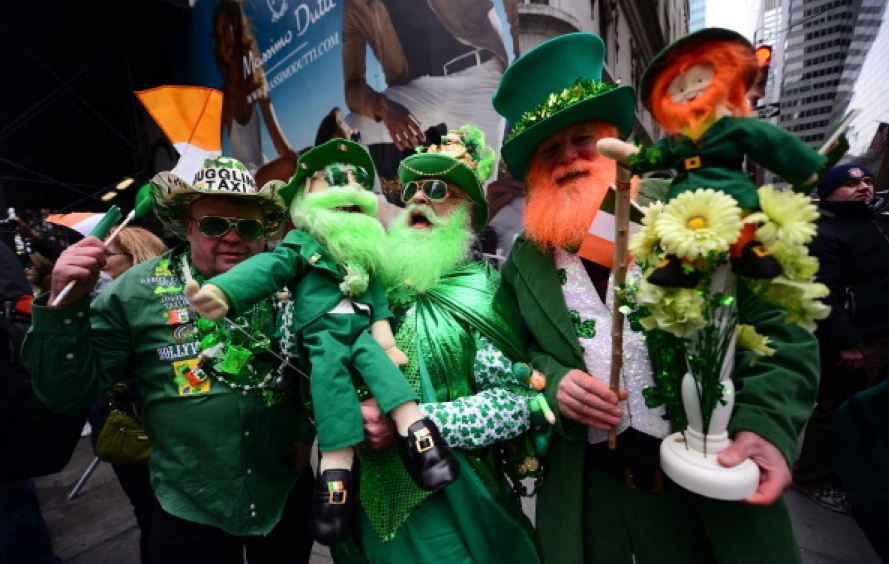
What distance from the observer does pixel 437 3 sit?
200 inches

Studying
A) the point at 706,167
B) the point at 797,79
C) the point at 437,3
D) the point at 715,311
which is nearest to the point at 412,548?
the point at 715,311

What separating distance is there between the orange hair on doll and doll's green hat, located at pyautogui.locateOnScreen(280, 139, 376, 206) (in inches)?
49.2

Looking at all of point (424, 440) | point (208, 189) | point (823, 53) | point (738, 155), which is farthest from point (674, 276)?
point (823, 53)

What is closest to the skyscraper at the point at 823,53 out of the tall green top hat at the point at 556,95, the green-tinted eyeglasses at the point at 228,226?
the tall green top hat at the point at 556,95

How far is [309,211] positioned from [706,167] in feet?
4.40

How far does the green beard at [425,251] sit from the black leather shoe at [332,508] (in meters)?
0.71

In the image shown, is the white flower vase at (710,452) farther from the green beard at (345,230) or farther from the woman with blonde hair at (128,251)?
the woman with blonde hair at (128,251)

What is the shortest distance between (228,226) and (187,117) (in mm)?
484

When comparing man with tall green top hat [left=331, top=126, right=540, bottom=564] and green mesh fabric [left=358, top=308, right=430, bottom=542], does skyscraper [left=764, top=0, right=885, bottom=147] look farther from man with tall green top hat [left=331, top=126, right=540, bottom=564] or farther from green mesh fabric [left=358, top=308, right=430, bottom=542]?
green mesh fabric [left=358, top=308, right=430, bottom=542]

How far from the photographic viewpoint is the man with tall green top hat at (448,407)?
1.38m

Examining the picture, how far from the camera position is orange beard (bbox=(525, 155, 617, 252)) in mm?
1359

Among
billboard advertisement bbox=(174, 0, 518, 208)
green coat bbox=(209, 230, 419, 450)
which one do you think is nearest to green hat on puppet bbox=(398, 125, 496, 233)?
green coat bbox=(209, 230, 419, 450)

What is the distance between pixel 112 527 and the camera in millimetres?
3197

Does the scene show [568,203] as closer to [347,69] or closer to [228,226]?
[228,226]
